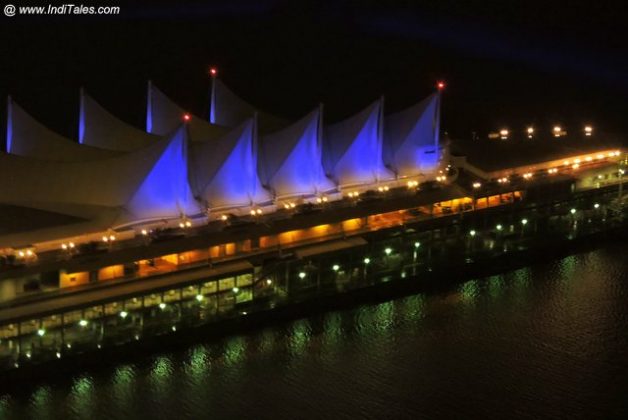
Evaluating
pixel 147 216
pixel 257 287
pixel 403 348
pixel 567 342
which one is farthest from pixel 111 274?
pixel 567 342

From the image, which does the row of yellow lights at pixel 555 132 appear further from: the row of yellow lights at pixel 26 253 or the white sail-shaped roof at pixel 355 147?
the row of yellow lights at pixel 26 253

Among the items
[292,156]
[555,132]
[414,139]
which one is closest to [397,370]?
[292,156]

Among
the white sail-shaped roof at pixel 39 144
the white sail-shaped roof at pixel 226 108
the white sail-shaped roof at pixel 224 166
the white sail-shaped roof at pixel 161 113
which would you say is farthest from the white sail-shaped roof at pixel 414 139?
the white sail-shaped roof at pixel 39 144

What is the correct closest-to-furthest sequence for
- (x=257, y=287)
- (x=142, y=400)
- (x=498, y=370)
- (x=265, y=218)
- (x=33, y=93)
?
1. (x=142, y=400)
2. (x=498, y=370)
3. (x=257, y=287)
4. (x=265, y=218)
5. (x=33, y=93)

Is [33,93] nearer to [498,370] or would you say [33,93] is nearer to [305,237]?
[305,237]

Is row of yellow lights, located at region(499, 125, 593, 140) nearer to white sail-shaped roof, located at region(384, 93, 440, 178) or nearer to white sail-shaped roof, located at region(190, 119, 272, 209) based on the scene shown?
white sail-shaped roof, located at region(384, 93, 440, 178)
